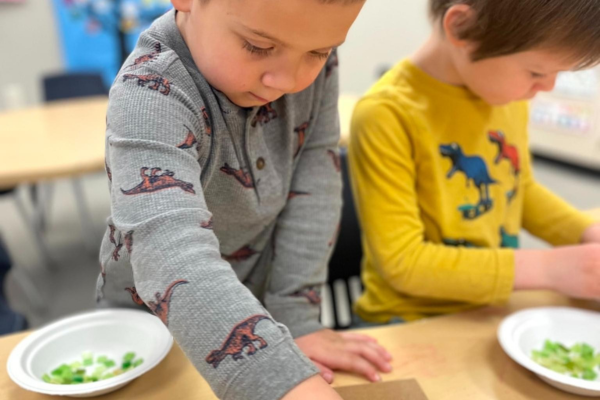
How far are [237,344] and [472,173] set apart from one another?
585mm

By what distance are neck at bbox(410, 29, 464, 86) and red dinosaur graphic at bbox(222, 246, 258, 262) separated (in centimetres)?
41

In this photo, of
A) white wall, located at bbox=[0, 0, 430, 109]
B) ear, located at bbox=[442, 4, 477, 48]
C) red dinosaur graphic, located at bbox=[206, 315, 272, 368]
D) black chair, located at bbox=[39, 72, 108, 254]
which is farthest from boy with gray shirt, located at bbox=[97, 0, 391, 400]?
white wall, located at bbox=[0, 0, 430, 109]

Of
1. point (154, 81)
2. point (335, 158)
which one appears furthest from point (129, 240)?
point (335, 158)

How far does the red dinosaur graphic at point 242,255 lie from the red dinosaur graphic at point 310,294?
0.08 meters

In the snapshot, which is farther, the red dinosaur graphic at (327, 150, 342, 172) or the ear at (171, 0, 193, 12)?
the red dinosaur graphic at (327, 150, 342, 172)

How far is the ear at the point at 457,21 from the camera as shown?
0.74 meters

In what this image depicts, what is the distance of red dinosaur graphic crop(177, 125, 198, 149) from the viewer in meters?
Answer: 0.52

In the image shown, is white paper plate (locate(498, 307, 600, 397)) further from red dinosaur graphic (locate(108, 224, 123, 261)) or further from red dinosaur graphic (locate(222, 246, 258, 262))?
red dinosaur graphic (locate(108, 224, 123, 261))

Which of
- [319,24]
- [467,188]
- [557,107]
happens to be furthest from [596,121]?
[319,24]

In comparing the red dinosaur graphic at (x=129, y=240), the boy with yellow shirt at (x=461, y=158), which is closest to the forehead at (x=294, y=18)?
the red dinosaur graphic at (x=129, y=240)

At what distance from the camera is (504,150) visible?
0.94m

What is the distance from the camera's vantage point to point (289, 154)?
0.72m

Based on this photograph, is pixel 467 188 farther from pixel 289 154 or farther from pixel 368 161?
pixel 289 154

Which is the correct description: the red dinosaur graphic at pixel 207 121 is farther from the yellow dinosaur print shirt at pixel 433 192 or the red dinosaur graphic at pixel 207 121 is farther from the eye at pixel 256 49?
the yellow dinosaur print shirt at pixel 433 192
